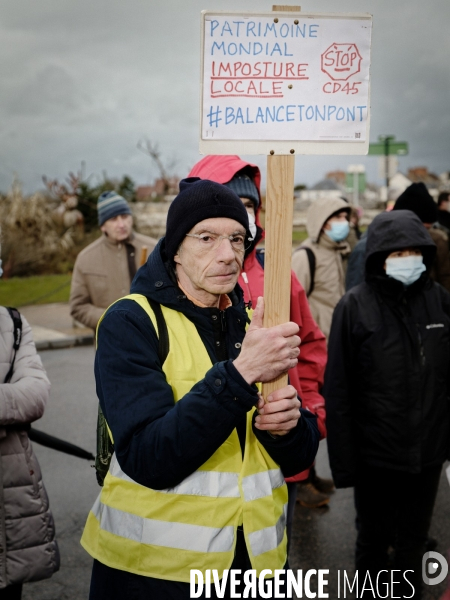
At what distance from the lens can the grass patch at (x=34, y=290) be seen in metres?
15.2

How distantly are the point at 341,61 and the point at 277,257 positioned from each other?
1.94 ft

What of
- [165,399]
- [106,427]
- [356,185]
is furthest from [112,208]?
[356,185]

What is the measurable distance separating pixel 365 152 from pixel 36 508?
75.8 inches

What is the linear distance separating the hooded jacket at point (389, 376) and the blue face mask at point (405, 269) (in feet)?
0.12

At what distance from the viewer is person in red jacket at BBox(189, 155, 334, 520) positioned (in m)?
2.96

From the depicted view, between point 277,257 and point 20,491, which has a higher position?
point 277,257

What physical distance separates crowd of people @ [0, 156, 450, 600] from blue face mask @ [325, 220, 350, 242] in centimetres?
195

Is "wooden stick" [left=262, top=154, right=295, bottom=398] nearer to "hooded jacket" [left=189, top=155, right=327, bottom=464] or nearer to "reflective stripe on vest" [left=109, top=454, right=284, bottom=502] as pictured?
"reflective stripe on vest" [left=109, top=454, right=284, bottom=502]

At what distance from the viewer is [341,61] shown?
74.9 inches

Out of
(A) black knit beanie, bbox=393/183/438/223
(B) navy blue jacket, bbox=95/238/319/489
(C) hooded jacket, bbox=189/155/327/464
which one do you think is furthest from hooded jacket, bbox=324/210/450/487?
(A) black knit beanie, bbox=393/183/438/223

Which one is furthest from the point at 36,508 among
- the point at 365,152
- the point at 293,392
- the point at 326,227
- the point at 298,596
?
the point at 326,227

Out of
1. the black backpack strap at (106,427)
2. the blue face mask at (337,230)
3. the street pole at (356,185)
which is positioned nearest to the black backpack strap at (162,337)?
the black backpack strap at (106,427)

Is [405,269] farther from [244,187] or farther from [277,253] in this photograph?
[277,253]

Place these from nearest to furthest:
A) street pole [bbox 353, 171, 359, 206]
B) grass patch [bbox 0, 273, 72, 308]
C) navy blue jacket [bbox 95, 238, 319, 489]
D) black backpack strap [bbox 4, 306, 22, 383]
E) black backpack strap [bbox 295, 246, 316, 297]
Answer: navy blue jacket [bbox 95, 238, 319, 489] < black backpack strap [bbox 4, 306, 22, 383] < black backpack strap [bbox 295, 246, 316, 297] < grass patch [bbox 0, 273, 72, 308] < street pole [bbox 353, 171, 359, 206]
